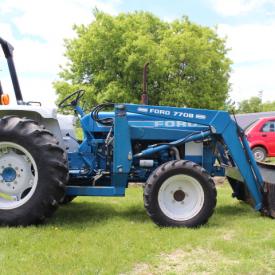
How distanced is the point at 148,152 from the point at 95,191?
33.4 inches

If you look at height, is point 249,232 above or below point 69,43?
below

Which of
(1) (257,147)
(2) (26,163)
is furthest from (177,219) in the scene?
(1) (257,147)

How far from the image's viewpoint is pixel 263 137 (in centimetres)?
1541

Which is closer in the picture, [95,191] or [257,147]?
[95,191]

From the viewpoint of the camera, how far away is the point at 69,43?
1391 inches

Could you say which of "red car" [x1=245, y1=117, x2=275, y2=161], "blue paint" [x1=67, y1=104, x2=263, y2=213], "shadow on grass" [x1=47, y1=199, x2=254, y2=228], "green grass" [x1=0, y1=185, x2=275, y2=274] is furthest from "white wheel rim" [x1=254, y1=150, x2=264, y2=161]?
"green grass" [x1=0, y1=185, x2=275, y2=274]

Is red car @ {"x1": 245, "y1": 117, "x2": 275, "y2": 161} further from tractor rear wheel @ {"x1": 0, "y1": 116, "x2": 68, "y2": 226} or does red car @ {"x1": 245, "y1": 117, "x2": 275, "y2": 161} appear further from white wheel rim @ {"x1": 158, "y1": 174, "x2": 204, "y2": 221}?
tractor rear wheel @ {"x1": 0, "y1": 116, "x2": 68, "y2": 226}

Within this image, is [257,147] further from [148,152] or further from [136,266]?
[136,266]

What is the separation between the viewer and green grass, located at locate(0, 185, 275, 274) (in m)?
3.92

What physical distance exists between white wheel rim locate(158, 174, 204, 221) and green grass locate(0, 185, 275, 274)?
26cm

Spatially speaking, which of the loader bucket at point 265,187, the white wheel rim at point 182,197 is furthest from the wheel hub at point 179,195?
the loader bucket at point 265,187

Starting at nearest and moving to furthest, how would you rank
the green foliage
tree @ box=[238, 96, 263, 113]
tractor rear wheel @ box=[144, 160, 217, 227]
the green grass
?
the green grass < tractor rear wheel @ box=[144, 160, 217, 227] < tree @ box=[238, 96, 263, 113] < the green foliage

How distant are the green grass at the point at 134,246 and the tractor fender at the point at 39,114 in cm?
119

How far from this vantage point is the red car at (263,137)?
50.4 feet
